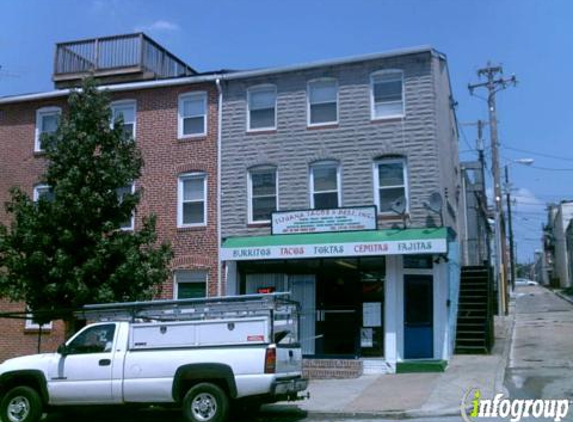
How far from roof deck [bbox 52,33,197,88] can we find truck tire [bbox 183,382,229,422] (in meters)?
13.1

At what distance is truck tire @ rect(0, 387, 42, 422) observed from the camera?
38.9ft

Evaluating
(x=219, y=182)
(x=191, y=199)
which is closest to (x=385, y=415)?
(x=219, y=182)

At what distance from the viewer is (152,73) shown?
22.5 metres

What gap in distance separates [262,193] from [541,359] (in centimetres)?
840

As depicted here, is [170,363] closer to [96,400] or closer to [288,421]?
[96,400]

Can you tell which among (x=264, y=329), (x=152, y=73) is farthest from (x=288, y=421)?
(x=152, y=73)

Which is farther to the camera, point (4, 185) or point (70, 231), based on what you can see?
point (4, 185)

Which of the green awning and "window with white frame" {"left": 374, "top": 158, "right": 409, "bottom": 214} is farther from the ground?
"window with white frame" {"left": 374, "top": 158, "right": 409, "bottom": 214}

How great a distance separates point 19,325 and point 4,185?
14.4ft

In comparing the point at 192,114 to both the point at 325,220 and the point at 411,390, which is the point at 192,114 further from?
the point at 411,390

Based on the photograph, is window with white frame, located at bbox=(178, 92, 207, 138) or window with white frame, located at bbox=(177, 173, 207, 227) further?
window with white frame, located at bbox=(178, 92, 207, 138)

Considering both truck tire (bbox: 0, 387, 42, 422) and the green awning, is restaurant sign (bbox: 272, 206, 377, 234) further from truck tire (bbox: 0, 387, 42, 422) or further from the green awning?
truck tire (bbox: 0, 387, 42, 422)

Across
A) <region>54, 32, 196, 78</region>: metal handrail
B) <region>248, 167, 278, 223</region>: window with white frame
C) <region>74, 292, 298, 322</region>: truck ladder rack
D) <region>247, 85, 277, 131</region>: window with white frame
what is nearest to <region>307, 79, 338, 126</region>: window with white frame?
<region>247, 85, 277, 131</region>: window with white frame

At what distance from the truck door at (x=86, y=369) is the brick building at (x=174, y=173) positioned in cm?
723
